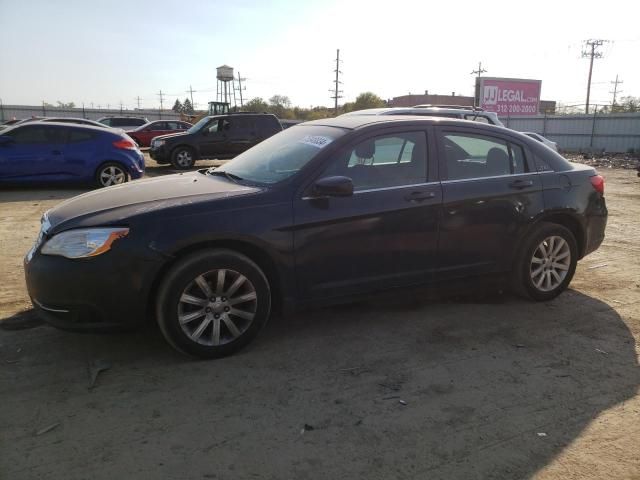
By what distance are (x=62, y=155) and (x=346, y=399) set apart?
9805 millimetres

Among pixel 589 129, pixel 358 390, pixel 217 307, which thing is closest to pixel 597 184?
pixel 358 390

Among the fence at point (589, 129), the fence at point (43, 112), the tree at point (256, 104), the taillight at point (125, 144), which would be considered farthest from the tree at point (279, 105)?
the taillight at point (125, 144)

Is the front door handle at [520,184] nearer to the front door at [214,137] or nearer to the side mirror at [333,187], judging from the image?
the side mirror at [333,187]

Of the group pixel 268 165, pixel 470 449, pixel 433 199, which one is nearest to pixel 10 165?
pixel 268 165

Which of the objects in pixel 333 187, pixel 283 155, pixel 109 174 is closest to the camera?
pixel 333 187

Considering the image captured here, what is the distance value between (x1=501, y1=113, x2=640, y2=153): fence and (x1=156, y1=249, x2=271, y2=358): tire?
28.1m

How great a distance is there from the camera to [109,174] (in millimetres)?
11039

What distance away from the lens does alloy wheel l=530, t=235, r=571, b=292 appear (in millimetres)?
4664

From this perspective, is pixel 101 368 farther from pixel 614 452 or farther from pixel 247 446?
pixel 614 452

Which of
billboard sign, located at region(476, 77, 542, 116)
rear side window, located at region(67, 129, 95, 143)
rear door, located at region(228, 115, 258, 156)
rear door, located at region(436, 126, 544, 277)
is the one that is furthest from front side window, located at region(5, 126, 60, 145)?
billboard sign, located at region(476, 77, 542, 116)

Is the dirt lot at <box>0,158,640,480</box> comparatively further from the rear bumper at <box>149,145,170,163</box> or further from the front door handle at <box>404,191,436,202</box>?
the rear bumper at <box>149,145,170,163</box>

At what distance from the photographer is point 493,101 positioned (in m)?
39.2

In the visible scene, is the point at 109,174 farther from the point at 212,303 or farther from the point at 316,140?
the point at 212,303

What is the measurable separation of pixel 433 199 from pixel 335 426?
203cm
